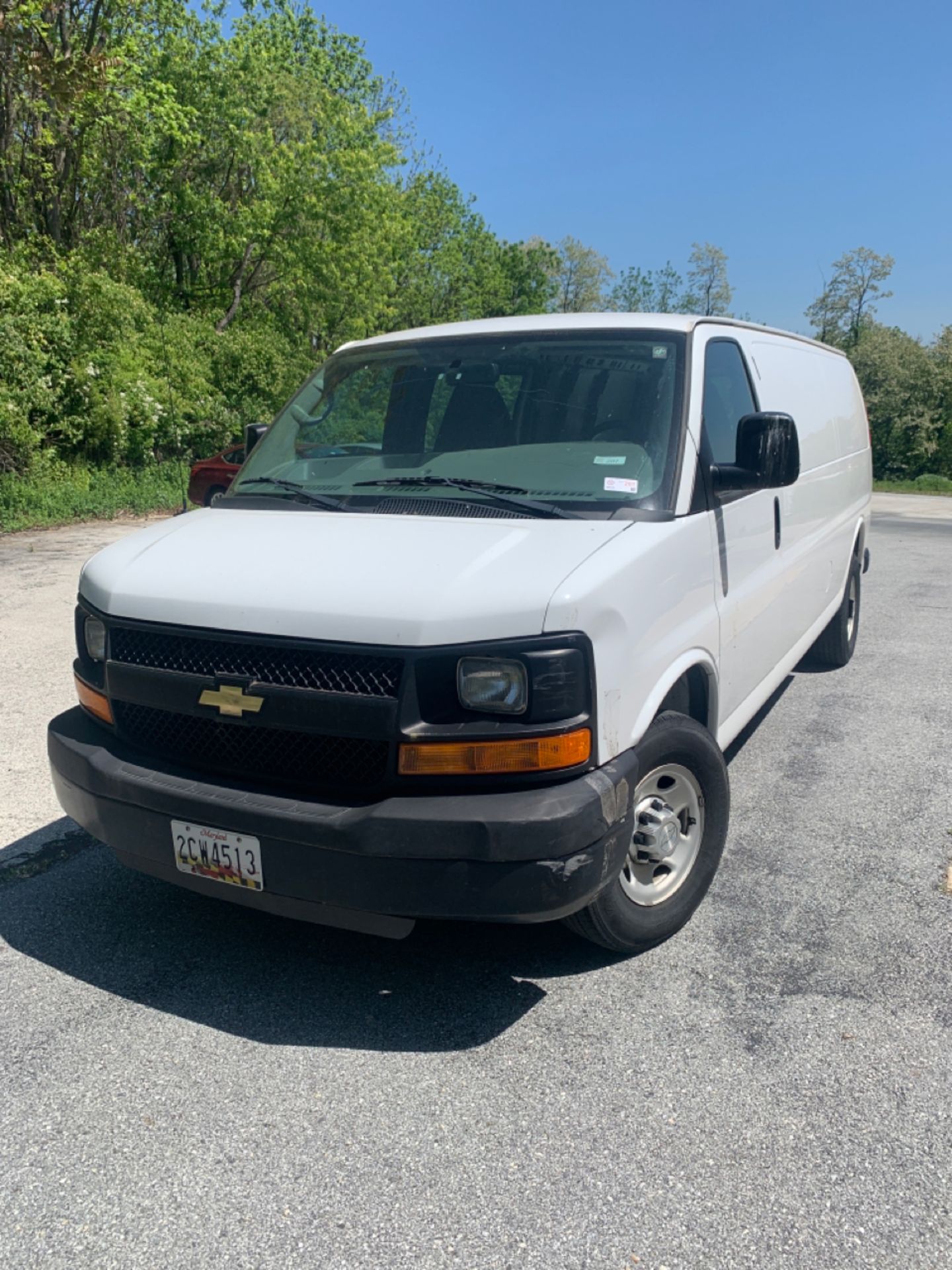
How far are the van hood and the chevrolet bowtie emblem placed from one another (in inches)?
7.3

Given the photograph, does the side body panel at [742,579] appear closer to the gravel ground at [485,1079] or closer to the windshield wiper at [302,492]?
the gravel ground at [485,1079]

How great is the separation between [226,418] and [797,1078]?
20398 millimetres

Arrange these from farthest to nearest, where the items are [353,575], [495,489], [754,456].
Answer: [754,456]
[495,489]
[353,575]

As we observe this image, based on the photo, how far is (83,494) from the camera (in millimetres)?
16891

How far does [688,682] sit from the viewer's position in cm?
373

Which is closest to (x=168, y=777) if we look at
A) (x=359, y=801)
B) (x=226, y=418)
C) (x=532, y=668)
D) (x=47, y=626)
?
(x=359, y=801)

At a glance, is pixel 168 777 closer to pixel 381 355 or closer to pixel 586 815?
pixel 586 815

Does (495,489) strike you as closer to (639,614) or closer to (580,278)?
(639,614)

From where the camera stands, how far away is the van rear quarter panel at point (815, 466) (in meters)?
4.91

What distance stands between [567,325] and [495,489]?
3.25ft

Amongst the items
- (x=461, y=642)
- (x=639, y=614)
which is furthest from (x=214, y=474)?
(x=461, y=642)

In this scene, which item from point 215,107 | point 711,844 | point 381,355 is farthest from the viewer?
point 215,107

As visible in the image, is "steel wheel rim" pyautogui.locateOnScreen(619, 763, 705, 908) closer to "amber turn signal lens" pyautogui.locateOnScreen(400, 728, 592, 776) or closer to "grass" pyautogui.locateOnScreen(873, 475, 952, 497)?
"amber turn signal lens" pyautogui.locateOnScreen(400, 728, 592, 776)

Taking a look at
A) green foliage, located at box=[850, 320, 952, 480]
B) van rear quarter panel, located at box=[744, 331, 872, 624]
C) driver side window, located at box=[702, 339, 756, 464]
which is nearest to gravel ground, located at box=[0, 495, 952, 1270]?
van rear quarter panel, located at box=[744, 331, 872, 624]
